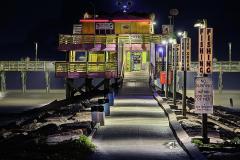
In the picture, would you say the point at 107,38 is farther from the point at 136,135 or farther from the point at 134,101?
→ the point at 136,135

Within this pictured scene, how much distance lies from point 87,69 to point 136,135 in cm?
3543

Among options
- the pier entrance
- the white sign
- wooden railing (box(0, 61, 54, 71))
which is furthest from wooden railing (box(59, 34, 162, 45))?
wooden railing (box(0, 61, 54, 71))

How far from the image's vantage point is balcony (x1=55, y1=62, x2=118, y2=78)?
5644cm

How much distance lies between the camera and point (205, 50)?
21.2 m

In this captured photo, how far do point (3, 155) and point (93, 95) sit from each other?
3745 centimetres

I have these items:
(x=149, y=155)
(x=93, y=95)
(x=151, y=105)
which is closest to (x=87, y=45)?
(x=93, y=95)

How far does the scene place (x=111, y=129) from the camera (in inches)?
935

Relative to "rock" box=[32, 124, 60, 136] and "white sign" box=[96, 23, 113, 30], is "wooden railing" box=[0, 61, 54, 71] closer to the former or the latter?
"white sign" box=[96, 23, 113, 30]

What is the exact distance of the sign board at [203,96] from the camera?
20438 millimetres

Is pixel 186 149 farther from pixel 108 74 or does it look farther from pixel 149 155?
pixel 108 74

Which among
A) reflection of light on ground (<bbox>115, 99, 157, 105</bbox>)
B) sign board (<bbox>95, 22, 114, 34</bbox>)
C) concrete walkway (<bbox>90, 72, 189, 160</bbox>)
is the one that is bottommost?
concrete walkway (<bbox>90, 72, 189, 160</bbox>)

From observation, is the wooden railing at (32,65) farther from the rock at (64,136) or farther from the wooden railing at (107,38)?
the rock at (64,136)

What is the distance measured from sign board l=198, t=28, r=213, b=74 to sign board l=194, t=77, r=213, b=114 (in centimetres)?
69

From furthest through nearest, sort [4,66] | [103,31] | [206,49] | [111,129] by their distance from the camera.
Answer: [4,66]
[103,31]
[111,129]
[206,49]
